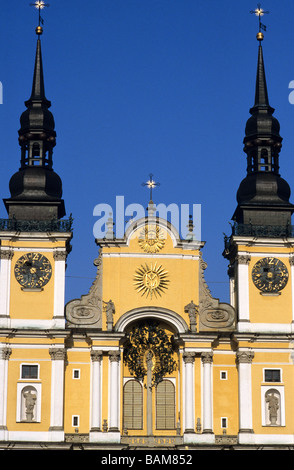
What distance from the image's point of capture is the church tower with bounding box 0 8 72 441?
1810 inches

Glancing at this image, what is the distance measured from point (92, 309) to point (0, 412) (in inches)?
215

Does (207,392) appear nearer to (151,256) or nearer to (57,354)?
(151,256)

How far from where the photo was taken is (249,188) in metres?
49.5

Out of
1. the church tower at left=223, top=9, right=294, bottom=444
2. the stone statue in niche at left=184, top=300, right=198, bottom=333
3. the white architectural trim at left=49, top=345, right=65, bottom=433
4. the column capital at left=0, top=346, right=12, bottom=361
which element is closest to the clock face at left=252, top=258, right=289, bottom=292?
the church tower at left=223, top=9, right=294, bottom=444

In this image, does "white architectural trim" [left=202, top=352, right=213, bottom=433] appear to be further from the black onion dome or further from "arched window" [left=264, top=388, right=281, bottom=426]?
the black onion dome

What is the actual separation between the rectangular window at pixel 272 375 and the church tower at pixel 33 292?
793 centimetres

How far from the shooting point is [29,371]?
46531 mm

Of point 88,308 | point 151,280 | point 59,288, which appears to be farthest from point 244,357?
point 59,288

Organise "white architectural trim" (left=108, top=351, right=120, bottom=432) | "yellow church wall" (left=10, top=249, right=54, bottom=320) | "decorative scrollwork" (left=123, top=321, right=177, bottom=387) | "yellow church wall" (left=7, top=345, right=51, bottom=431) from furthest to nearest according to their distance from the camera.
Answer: "decorative scrollwork" (left=123, top=321, right=177, bottom=387) < "yellow church wall" (left=10, top=249, right=54, bottom=320) < "white architectural trim" (left=108, top=351, right=120, bottom=432) < "yellow church wall" (left=7, top=345, right=51, bottom=431)

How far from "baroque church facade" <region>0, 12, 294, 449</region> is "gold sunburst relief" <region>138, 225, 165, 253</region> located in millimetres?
51
